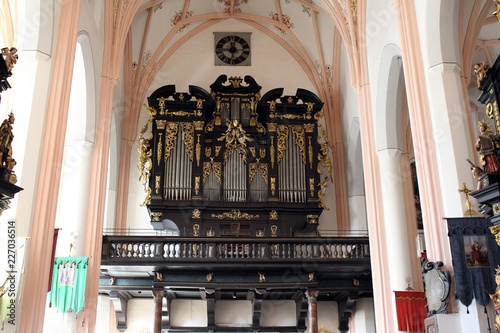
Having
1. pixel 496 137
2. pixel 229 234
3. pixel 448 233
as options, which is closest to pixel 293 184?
pixel 229 234

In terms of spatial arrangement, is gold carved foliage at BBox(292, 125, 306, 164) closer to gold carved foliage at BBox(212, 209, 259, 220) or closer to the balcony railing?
gold carved foliage at BBox(212, 209, 259, 220)

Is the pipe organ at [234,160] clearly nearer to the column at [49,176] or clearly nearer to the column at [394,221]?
the column at [394,221]

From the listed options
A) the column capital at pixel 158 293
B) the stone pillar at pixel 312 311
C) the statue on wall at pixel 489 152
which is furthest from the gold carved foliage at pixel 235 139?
the statue on wall at pixel 489 152

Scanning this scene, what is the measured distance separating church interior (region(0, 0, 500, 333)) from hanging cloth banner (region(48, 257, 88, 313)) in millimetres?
46

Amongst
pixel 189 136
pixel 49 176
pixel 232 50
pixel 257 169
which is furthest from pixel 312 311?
pixel 232 50

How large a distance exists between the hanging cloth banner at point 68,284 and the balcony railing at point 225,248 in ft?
10.00

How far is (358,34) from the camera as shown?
57.5 ft

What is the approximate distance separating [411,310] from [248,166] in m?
8.27

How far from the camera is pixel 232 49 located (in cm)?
2362

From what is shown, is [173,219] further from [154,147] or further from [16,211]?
[16,211]

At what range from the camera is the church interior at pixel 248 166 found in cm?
1080

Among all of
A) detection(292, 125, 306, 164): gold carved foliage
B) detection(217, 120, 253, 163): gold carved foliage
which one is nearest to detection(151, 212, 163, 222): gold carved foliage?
detection(217, 120, 253, 163): gold carved foliage

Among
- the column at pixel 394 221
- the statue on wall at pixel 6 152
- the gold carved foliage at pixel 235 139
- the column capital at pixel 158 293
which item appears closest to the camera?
the statue on wall at pixel 6 152

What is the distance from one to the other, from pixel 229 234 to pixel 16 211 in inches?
381
